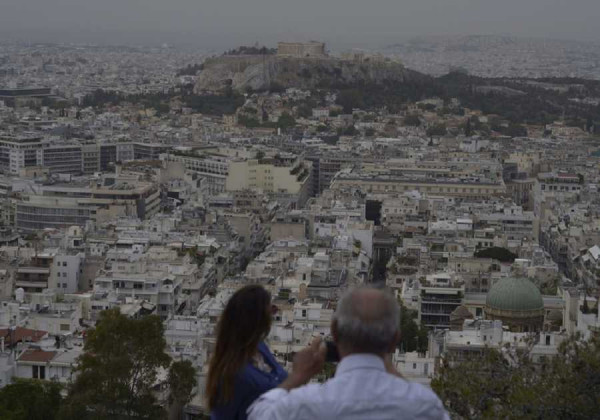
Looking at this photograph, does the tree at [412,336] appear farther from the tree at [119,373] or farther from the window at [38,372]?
the tree at [119,373]

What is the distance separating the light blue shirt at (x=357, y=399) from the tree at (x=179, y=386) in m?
→ 11.7

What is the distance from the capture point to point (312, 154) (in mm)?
56500

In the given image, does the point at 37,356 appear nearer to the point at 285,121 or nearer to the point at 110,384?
the point at 110,384

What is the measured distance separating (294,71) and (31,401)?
84.5 m

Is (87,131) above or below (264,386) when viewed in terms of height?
below

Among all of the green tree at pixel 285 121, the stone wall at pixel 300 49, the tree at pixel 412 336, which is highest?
the tree at pixel 412 336

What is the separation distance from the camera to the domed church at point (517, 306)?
23.3 m

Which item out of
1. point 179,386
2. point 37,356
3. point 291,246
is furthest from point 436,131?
point 179,386

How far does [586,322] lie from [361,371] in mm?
16727

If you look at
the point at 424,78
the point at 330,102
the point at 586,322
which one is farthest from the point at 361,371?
the point at 424,78

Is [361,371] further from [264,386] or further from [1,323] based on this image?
[1,323]

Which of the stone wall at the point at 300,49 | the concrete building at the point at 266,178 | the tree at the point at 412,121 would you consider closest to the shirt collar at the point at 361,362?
the concrete building at the point at 266,178

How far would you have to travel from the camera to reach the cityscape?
15.3 m

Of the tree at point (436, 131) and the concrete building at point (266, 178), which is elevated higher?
the concrete building at point (266, 178)
